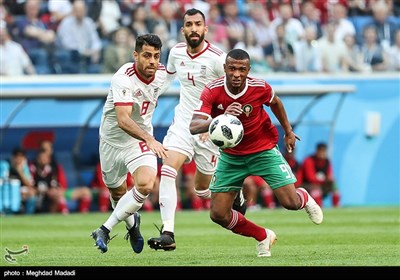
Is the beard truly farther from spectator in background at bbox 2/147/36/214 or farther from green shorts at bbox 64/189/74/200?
green shorts at bbox 64/189/74/200

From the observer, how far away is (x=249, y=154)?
423 inches

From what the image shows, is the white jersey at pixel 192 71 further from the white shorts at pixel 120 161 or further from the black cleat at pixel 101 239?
the black cleat at pixel 101 239

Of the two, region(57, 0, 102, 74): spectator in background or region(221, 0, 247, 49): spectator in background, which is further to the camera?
region(221, 0, 247, 49): spectator in background

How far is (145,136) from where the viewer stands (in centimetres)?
1081

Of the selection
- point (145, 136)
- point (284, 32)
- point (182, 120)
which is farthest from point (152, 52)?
point (284, 32)

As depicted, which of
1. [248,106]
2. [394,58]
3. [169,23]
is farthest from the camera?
[394,58]

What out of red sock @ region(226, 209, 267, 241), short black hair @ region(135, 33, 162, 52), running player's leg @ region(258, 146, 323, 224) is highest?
short black hair @ region(135, 33, 162, 52)

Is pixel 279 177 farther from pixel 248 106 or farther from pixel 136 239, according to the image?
pixel 136 239

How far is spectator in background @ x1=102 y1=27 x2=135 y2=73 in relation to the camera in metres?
21.4

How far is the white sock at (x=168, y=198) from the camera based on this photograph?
11.4 metres

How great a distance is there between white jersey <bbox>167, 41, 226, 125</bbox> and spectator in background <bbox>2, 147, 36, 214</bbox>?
8693 millimetres

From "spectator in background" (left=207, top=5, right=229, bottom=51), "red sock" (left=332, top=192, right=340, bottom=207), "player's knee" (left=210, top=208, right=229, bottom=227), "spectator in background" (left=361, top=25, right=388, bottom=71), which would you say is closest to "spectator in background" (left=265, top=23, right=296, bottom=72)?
"spectator in background" (left=207, top=5, right=229, bottom=51)

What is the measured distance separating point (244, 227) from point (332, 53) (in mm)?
12742

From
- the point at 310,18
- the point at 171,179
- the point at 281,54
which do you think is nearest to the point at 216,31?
the point at 281,54
